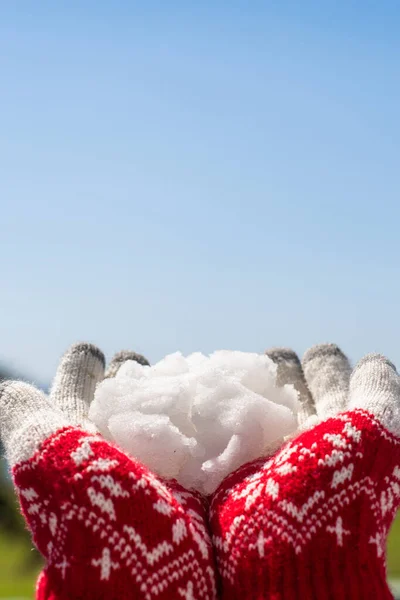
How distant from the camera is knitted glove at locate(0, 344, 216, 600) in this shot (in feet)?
3.32

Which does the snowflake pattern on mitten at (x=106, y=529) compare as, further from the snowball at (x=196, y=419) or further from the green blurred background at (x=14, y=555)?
the green blurred background at (x=14, y=555)

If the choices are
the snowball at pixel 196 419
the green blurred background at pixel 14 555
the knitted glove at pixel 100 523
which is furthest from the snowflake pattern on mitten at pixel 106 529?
the green blurred background at pixel 14 555

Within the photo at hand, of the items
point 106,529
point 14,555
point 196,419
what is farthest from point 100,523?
point 14,555

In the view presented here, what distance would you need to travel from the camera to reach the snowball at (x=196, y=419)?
1244 mm

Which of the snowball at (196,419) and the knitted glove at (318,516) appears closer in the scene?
the knitted glove at (318,516)

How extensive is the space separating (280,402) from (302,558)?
394 mm

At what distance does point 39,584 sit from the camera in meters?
1.08

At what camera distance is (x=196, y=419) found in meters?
1.31

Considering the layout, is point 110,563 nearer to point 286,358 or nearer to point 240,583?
point 240,583

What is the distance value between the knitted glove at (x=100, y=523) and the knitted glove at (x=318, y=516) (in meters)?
0.06

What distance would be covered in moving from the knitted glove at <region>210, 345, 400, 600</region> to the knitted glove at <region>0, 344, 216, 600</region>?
61mm

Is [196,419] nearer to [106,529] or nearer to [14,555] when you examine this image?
[106,529]

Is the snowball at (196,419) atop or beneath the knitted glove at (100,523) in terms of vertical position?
atop

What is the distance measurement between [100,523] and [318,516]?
35cm
